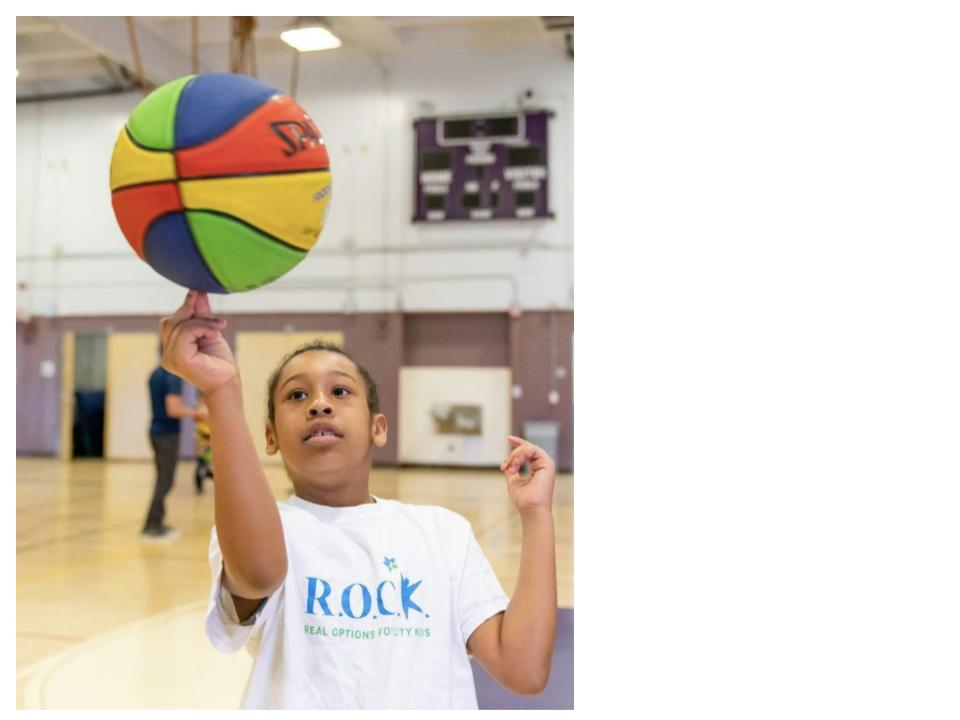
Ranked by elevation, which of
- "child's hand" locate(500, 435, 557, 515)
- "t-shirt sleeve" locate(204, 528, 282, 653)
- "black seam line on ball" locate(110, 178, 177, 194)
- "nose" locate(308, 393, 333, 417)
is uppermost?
"black seam line on ball" locate(110, 178, 177, 194)

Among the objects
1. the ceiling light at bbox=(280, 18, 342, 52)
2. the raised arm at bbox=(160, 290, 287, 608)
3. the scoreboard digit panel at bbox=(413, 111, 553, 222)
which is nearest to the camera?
the raised arm at bbox=(160, 290, 287, 608)

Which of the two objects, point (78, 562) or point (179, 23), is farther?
point (179, 23)

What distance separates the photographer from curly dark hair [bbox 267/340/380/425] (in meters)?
1.49

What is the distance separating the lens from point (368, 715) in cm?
138

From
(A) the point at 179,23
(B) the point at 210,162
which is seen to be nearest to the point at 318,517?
(B) the point at 210,162

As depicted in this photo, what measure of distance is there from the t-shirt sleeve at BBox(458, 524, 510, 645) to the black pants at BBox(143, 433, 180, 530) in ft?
14.9

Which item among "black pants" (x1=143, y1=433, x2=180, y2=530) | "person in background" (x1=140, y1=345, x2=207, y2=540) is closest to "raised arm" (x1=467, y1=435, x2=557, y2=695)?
"person in background" (x1=140, y1=345, x2=207, y2=540)

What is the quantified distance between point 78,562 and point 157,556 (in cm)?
43

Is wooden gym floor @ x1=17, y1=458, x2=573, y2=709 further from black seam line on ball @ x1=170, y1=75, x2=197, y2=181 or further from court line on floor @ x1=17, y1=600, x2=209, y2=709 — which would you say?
black seam line on ball @ x1=170, y1=75, x2=197, y2=181

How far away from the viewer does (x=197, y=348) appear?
1250 millimetres

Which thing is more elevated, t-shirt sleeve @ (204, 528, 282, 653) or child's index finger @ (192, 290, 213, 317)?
child's index finger @ (192, 290, 213, 317)

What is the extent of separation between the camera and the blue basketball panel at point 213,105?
1400 millimetres

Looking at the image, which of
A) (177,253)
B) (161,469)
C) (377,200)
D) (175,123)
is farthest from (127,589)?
(377,200)
